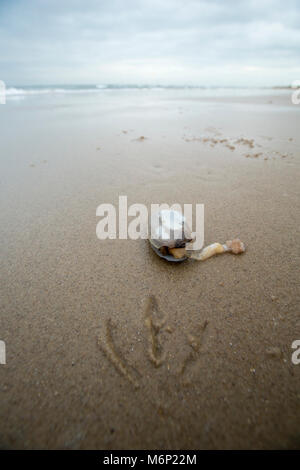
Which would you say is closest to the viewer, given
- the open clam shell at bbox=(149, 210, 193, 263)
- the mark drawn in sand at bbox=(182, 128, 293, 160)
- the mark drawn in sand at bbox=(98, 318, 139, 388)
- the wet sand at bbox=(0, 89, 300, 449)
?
the wet sand at bbox=(0, 89, 300, 449)

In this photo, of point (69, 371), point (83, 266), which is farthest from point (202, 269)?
point (69, 371)

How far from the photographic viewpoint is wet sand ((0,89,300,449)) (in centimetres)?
96

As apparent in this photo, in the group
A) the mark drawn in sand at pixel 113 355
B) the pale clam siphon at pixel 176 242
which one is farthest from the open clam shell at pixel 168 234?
the mark drawn in sand at pixel 113 355

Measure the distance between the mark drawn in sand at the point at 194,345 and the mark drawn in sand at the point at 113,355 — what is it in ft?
0.81

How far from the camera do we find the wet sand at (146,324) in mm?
962

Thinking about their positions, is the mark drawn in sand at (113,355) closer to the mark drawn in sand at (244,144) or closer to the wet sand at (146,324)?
the wet sand at (146,324)

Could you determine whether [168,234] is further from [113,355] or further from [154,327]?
[113,355]

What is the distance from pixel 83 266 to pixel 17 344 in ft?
2.02

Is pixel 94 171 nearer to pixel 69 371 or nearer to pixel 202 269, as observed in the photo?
pixel 202 269

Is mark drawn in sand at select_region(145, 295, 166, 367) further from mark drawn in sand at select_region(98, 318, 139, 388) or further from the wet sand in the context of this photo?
mark drawn in sand at select_region(98, 318, 139, 388)

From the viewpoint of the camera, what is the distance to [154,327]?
1297 millimetres

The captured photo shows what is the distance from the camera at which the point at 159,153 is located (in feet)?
12.1

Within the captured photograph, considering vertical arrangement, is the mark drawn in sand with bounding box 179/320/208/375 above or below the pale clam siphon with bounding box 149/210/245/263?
below

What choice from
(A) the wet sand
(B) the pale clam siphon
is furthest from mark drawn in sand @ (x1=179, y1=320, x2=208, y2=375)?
(B) the pale clam siphon
